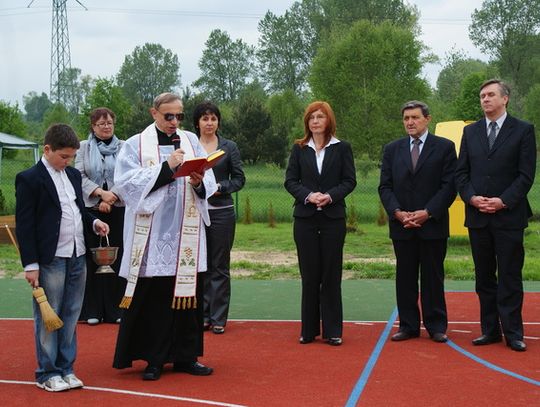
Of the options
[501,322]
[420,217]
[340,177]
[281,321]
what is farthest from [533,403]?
[281,321]

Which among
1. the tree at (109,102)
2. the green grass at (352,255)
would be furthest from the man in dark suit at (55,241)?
the tree at (109,102)

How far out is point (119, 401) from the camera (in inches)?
231

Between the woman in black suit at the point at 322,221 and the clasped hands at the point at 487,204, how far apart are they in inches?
45.5

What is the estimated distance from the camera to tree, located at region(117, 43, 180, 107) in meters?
84.7

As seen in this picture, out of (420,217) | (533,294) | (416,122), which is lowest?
(533,294)

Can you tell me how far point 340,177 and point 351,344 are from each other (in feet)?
5.16

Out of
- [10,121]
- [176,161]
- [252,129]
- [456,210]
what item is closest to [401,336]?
[176,161]

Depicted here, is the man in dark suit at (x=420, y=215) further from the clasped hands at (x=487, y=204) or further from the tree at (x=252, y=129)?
the tree at (x=252, y=129)

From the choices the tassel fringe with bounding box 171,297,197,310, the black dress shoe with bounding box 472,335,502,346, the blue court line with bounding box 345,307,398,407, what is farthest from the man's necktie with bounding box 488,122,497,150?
the tassel fringe with bounding box 171,297,197,310

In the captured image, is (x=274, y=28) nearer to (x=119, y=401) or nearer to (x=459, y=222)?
(x=459, y=222)

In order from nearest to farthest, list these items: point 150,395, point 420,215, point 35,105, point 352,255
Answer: point 150,395
point 420,215
point 352,255
point 35,105

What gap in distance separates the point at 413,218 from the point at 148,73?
264 ft

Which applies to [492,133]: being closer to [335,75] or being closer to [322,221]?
[322,221]

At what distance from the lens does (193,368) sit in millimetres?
6711
